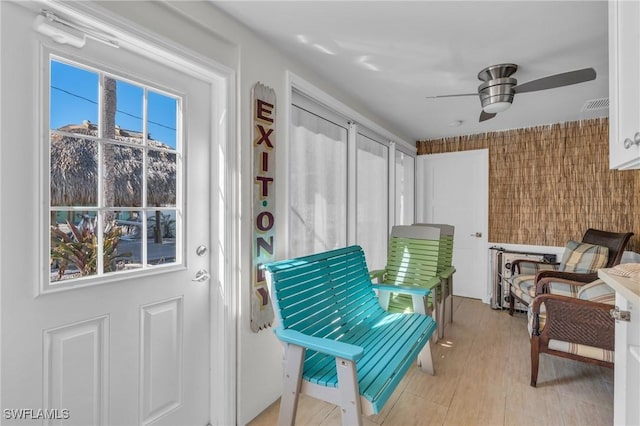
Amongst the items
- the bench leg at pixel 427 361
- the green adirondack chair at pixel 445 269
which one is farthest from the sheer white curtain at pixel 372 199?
→ the bench leg at pixel 427 361

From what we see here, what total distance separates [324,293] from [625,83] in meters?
1.74

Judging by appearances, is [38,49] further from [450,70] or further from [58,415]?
[450,70]

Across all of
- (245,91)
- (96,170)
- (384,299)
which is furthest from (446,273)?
(96,170)

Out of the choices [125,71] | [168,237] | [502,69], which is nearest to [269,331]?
[168,237]

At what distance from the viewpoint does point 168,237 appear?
1620 millimetres

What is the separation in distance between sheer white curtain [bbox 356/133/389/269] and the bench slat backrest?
92 cm

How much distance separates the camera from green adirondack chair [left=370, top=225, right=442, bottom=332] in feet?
9.21

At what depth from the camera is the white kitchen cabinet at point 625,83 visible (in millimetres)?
1126

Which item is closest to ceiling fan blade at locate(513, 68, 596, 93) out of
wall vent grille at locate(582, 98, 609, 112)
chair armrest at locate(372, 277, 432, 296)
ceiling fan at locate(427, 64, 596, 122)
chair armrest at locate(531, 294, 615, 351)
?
ceiling fan at locate(427, 64, 596, 122)

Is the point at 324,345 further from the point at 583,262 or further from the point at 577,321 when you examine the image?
the point at 583,262

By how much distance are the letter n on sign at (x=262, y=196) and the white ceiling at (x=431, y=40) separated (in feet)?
1.45

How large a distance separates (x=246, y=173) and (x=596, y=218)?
4017mm

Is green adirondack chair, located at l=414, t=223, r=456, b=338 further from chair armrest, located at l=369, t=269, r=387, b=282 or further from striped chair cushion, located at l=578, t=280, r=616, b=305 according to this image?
striped chair cushion, located at l=578, t=280, r=616, b=305

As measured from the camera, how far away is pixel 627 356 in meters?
1.25
